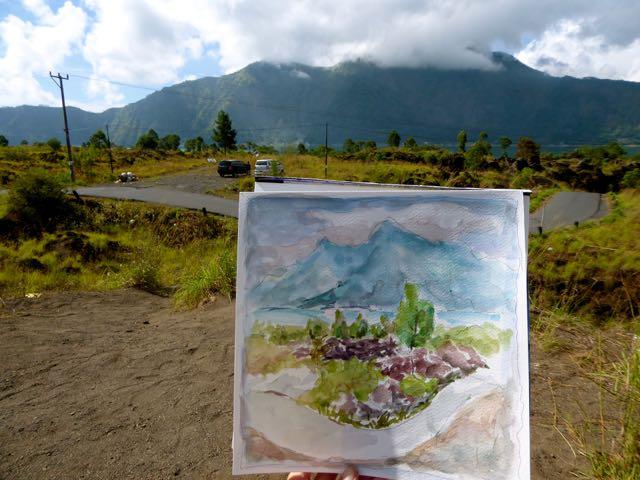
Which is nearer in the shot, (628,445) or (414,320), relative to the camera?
(414,320)

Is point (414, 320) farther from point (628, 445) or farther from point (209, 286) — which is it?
point (209, 286)

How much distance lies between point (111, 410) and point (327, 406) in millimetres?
2620

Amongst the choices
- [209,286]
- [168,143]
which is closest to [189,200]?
[209,286]

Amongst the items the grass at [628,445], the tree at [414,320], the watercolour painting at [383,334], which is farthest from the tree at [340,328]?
the grass at [628,445]

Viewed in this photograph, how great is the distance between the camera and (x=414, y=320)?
145cm

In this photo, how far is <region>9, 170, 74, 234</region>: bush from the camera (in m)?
11.5

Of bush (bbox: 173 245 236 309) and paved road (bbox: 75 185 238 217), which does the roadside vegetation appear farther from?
paved road (bbox: 75 185 238 217)

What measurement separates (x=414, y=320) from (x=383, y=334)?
0.13 m

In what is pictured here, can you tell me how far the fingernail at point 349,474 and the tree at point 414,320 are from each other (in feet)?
1.57

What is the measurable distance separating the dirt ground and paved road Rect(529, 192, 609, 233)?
1099 cm

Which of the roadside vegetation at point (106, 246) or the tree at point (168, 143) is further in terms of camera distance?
the tree at point (168, 143)

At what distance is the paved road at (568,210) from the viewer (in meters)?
13.9

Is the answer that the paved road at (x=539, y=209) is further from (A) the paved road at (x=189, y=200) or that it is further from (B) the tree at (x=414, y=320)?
(B) the tree at (x=414, y=320)

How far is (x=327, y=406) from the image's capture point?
1.42 metres
